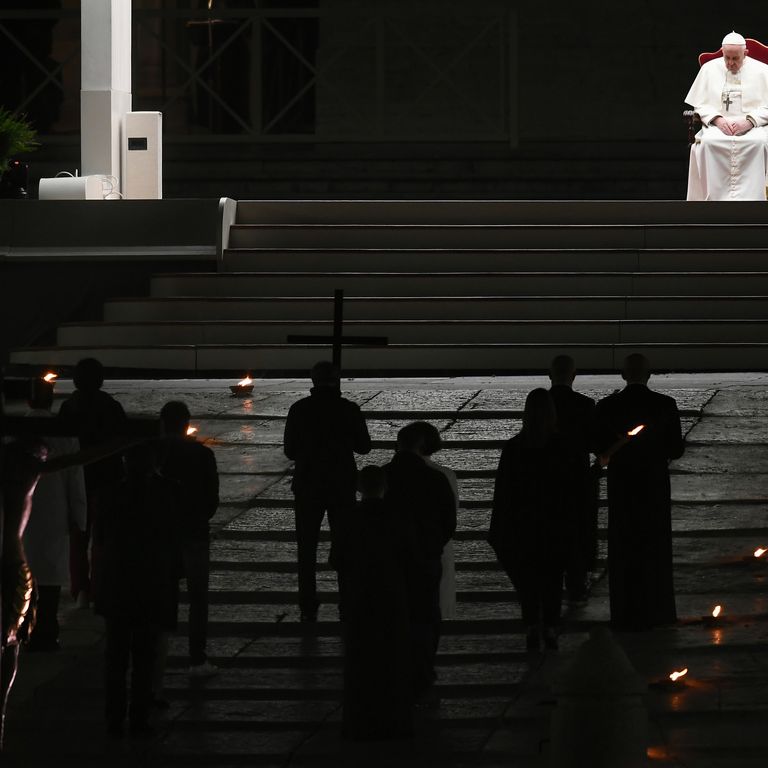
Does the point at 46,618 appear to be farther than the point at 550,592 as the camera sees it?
Yes

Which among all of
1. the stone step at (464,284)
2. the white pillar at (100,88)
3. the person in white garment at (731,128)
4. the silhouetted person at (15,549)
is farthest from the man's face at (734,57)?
the silhouetted person at (15,549)

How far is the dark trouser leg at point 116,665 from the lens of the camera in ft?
28.6

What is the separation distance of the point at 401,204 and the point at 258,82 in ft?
13.6

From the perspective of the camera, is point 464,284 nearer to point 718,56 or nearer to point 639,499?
point 718,56

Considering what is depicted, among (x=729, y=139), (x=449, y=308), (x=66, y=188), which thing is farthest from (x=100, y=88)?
(x=729, y=139)

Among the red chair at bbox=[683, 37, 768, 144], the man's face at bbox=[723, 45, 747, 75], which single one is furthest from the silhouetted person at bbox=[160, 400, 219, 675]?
the man's face at bbox=[723, 45, 747, 75]

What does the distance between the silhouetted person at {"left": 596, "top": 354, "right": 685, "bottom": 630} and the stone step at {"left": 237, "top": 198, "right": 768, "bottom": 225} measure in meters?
7.99

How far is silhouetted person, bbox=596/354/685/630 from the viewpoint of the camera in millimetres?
10367

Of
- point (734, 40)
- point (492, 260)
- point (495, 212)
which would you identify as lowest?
point (492, 260)

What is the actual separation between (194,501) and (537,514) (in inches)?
66.6

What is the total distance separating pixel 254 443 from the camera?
13602 millimetres

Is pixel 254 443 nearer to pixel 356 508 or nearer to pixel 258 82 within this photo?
pixel 356 508

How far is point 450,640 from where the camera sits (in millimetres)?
10516

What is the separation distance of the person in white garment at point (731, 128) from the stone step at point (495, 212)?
673 mm
